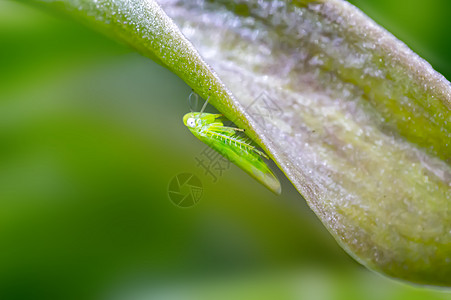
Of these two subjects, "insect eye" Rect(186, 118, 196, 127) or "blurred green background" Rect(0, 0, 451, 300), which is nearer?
"blurred green background" Rect(0, 0, 451, 300)

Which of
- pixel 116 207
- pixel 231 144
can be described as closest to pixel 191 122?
pixel 231 144

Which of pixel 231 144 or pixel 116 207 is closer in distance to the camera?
pixel 116 207

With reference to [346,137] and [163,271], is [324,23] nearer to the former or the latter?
[346,137]

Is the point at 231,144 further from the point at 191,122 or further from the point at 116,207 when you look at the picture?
the point at 116,207

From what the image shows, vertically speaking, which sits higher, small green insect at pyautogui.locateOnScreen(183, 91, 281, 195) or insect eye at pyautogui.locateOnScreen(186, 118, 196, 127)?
insect eye at pyautogui.locateOnScreen(186, 118, 196, 127)

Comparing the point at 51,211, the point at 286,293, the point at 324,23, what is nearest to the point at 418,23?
the point at 324,23
